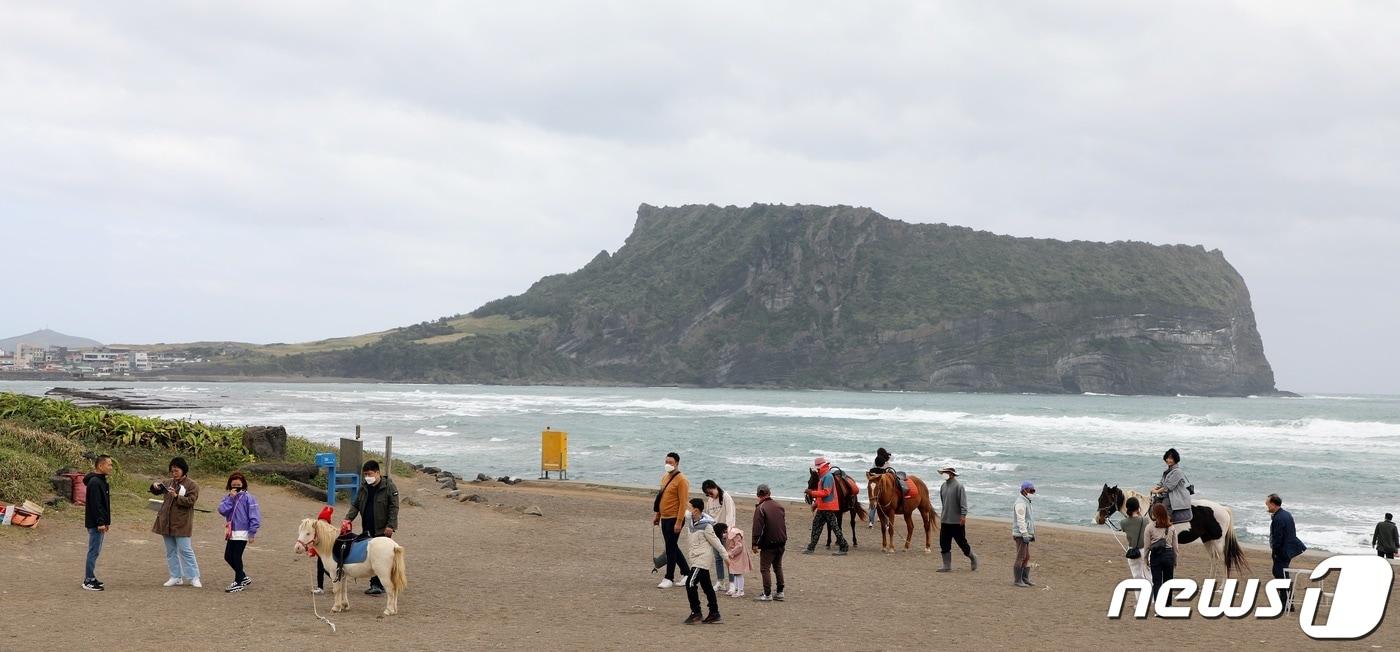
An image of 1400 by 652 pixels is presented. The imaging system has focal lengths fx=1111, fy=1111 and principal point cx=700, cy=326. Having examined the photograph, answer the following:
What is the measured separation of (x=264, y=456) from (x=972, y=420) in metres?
58.3

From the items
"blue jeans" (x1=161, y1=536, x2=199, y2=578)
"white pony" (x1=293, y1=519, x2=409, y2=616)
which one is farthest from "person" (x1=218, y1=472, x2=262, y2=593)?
"white pony" (x1=293, y1=519, x2=409, y2=616)

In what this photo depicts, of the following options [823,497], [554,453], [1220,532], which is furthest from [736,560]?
[554,453]

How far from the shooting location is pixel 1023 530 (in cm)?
1382

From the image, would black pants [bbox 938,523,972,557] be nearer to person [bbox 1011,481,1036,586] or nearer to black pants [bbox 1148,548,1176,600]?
person [bbox 1011,481,1036,586]

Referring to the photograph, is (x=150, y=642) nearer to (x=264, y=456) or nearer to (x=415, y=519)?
(x=415, y=519)

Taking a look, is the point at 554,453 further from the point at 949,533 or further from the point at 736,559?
the point at 736,559

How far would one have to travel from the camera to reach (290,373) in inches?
7461

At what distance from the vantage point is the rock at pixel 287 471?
21312 mm

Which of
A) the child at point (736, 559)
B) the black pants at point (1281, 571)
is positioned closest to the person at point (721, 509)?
the child at point (736, 559)

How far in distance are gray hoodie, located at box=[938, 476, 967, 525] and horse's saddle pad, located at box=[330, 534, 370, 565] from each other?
7.74 metres

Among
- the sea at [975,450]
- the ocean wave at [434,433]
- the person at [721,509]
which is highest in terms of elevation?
the person at [721,509]

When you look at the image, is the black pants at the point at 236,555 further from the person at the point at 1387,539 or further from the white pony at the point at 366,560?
→ the person at the point at 1387,539

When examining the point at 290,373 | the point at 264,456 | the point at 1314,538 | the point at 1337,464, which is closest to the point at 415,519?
the point at 264,456

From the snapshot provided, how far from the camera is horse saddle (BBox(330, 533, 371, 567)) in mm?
10867
